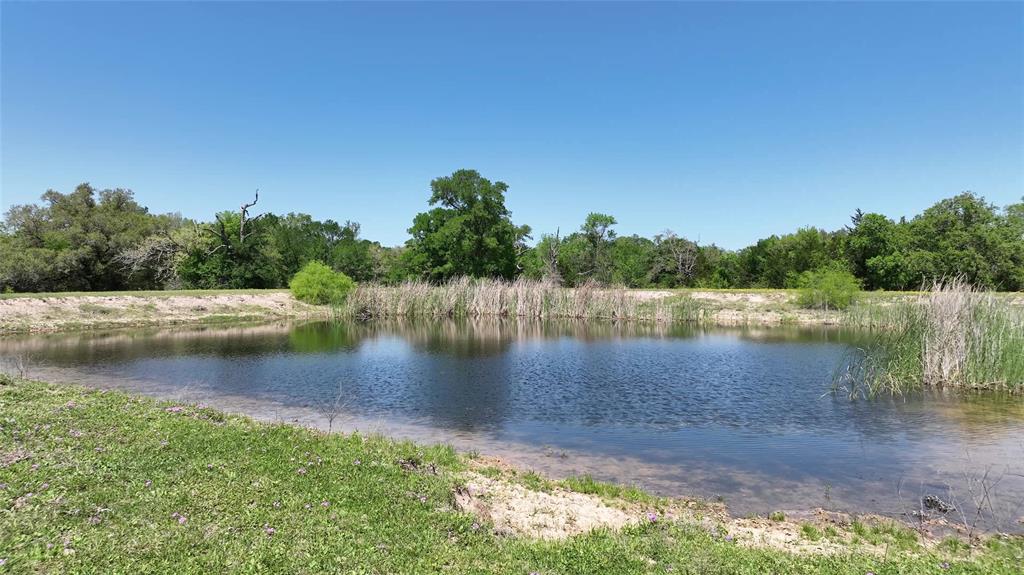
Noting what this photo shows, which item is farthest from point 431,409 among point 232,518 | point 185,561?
point 185,561

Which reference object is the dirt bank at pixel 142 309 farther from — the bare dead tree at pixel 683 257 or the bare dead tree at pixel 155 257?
the bare dead tree at pixel 683 257

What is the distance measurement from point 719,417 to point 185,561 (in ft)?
40.5

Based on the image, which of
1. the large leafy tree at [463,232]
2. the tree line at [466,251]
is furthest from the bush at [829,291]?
the large leafy tree at [463,232]

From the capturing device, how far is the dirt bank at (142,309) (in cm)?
3156

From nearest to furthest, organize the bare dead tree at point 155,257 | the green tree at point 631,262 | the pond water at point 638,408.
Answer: the pond water at point 638,408
the bare dead tree at point 155,257
the green tree at point 631,262

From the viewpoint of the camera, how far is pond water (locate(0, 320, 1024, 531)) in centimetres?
985

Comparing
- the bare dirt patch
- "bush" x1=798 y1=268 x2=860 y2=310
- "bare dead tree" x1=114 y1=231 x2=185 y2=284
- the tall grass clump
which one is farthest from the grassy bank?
"bare dead tree" x1=114 y1=231 x2=185 y2=284

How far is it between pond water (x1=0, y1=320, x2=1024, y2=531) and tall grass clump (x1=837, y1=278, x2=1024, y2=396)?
101cm

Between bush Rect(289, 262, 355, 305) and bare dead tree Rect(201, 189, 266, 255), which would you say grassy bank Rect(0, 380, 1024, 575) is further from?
bare dead tree Rect(201, 189, 266, 255)

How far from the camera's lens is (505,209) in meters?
62.8

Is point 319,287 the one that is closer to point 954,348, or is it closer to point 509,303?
point 509,303

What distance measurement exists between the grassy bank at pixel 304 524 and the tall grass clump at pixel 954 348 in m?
11.6

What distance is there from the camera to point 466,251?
191ft

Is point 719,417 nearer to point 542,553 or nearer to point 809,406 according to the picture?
point 809,406
